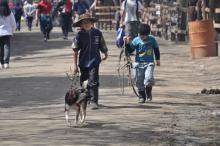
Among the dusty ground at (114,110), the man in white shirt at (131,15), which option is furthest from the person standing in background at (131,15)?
the dusty ground at (114,110)

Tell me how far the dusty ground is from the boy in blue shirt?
0.29 metres

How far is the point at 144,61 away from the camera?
1375 centimetres

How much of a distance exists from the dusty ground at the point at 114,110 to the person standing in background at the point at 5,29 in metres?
0.43

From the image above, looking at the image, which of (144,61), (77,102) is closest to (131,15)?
(144,61)

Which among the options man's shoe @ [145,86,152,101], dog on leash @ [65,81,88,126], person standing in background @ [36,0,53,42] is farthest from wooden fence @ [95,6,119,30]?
dog on leash @ [65,81,88,126]

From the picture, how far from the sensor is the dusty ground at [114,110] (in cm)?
1023

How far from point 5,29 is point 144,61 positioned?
705cm

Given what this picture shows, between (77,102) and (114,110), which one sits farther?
(114,110)

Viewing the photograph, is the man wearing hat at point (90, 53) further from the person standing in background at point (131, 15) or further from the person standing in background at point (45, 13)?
the person standing in background at point (45, 13)

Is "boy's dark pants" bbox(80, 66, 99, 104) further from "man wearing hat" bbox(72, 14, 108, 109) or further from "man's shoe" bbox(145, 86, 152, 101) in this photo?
"man's shoe" bbox(145, 86, 152, 101)

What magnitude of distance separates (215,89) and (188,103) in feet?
5.59

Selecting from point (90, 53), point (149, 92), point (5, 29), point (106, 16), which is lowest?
point (106, 16)

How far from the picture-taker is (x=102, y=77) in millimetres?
17812

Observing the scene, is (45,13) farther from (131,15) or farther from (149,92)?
(149,92)
